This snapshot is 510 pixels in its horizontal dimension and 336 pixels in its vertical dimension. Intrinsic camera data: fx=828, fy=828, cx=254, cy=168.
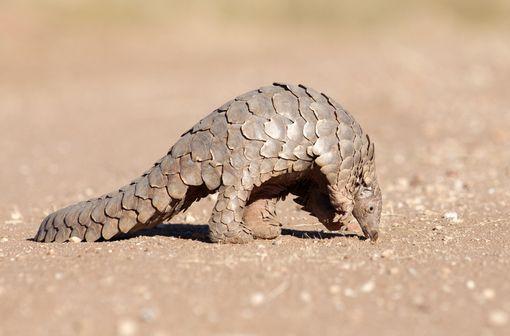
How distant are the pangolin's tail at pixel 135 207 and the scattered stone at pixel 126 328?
1979 mm

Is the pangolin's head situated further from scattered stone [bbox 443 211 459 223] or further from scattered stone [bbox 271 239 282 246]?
scattered stone [bbox 443 211 459 223]

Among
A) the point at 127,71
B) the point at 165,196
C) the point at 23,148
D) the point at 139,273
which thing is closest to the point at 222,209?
the point at 165,196

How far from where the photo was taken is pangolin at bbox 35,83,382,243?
6.05 m

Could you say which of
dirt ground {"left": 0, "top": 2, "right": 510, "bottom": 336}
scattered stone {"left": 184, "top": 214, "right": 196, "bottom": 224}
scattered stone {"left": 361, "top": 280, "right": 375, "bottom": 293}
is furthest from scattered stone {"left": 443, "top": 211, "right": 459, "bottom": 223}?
scattered stone {"left": 361, "top": 280, "right": 375, "bottom": 293}

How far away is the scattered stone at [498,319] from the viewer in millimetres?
4445

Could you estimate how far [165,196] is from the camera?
6.29 m

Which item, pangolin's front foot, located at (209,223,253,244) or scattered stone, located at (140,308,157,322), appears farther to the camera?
pangolin's front foot, located at (209,223,253,244)

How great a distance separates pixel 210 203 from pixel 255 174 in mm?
2904

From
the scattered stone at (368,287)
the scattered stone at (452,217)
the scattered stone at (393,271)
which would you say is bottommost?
the scattered stone at (452,217)

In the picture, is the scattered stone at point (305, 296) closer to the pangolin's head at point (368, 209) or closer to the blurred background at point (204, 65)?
the pangolin's head at point (368, 209)

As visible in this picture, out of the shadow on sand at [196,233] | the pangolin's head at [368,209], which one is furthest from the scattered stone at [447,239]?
the shadow on sand at [196,233]

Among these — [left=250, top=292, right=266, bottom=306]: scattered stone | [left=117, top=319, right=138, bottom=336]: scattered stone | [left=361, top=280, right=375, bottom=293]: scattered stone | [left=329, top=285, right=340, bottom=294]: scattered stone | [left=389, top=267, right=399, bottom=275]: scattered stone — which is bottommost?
[left=389, top=267, right=399, bottom=275]: scattered stone

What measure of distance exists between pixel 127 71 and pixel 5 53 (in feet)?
12.4

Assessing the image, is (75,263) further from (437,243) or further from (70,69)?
(70,69)
